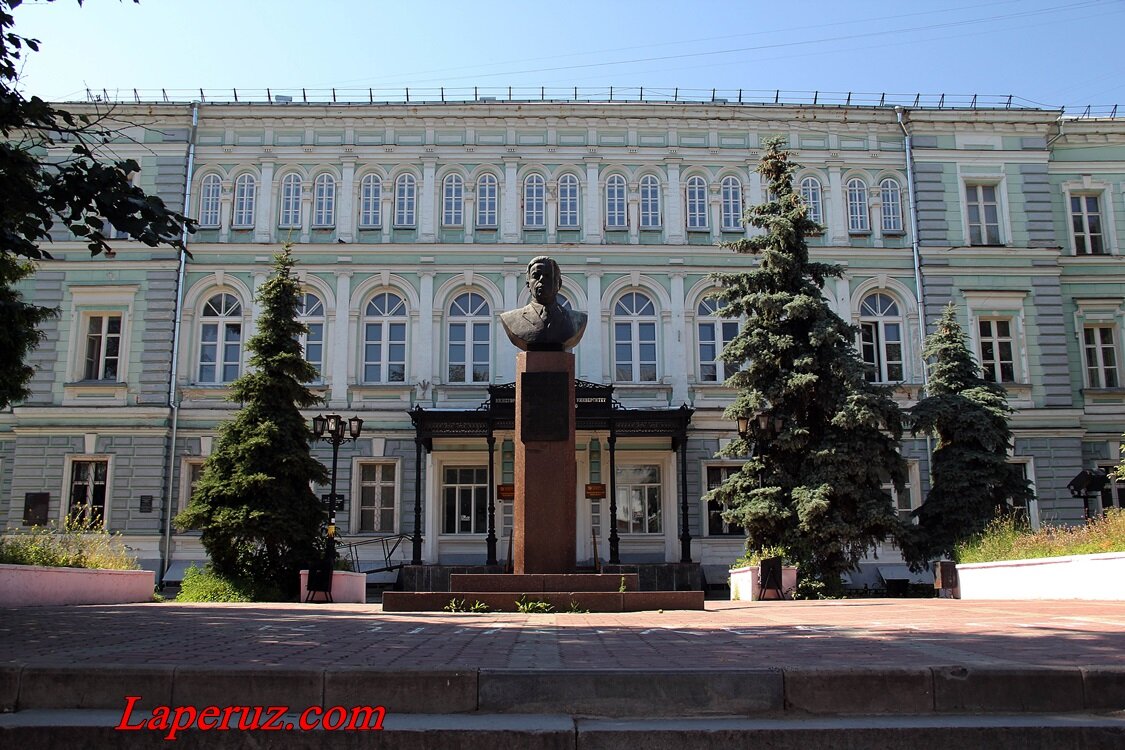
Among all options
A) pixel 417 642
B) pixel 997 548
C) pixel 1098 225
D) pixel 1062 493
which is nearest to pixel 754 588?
pixel 997 548

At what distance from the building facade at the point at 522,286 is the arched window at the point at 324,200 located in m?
0.07

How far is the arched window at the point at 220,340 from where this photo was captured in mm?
26875

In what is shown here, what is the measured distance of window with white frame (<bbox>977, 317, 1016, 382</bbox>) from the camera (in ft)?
89.1

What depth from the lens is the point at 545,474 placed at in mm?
11633

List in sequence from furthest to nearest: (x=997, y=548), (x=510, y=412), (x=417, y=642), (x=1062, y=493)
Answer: (x=1062, y=493)
(x=510, y=412)
(x=997, y=548)
(x=417, y=642)

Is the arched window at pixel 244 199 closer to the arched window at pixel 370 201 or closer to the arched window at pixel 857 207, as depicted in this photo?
the arched window at pixel 370 201

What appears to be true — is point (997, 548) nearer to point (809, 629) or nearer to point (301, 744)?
point (809, 629)

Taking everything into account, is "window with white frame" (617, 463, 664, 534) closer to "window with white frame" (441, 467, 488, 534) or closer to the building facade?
the building facade

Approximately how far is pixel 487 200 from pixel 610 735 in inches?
959

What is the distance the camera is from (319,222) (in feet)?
90.5

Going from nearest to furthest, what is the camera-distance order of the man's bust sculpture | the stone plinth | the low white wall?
the stone plinth, the man's bust sculpture, the low white wall

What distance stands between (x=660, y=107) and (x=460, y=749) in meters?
25.6

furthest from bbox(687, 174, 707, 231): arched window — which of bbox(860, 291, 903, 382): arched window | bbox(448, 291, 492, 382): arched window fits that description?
bbox(448, 291, 492, 382): arched window

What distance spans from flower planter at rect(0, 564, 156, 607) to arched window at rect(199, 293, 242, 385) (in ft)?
33.1
